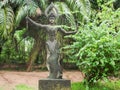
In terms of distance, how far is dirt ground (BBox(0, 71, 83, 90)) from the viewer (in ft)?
33.8

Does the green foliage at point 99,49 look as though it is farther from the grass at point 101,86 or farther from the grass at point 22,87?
the grass at point 22,87

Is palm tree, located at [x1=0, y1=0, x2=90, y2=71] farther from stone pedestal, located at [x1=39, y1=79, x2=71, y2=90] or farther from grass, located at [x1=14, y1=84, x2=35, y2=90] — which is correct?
stone pedestal, located at [x1=39, y1=79, x2=71, y2=90]

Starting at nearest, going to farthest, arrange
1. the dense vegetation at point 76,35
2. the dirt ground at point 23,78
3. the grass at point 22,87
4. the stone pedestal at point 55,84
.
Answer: the stone pedestal at point 55,84 < the dense vegetation at point 76,35 < the grass at point 22,87 < the dirt ground at point 23,78

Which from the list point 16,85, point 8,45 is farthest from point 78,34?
point 8,45

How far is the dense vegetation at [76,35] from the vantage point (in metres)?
9.20

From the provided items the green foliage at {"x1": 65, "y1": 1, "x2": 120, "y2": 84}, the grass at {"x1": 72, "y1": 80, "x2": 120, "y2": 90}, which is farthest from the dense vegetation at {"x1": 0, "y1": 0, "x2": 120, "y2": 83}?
the grass at {"x1": 72, "y1": 80, "x2": 120, "y2": 90}

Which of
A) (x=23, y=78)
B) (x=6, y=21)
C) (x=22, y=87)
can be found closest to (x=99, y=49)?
(x=22, y=87)

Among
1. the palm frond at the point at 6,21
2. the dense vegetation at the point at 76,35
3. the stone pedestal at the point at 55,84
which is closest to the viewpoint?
the stone pedestal at the point at 55,84

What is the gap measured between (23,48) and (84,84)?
6052 mm

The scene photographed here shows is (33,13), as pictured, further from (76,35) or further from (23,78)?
(76,35)

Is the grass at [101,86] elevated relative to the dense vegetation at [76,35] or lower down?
lower down

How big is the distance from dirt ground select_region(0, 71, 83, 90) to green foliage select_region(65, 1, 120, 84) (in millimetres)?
1725

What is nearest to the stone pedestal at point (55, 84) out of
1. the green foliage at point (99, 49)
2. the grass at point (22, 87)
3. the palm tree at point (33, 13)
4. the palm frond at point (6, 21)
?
the green foliage at point (99, 49)

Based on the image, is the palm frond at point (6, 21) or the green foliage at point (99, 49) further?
the palm frond at point (6, 21)
